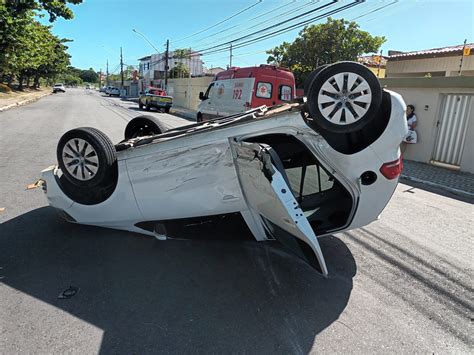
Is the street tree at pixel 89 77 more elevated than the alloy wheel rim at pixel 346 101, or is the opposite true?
the street tree at pixel 89 77

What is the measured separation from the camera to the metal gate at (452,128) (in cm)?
914

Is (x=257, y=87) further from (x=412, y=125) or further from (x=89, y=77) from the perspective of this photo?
(x=89, y=77)

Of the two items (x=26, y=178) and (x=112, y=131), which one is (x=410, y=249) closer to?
(x=26, y=178)

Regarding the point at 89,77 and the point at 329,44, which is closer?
the point at 329,44

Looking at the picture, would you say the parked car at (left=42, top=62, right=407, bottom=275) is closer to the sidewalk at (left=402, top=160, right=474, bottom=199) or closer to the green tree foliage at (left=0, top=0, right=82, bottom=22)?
the sidewalk at (left=402, top=160, right=474, bottom=199)

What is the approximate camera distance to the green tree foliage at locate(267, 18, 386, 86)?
2803 centimetres

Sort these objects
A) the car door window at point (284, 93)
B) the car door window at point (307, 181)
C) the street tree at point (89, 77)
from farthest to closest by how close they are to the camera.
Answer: the street tree at point (89, 77) → the car door window at point (284, 93) → the car door window at point (307, 181)

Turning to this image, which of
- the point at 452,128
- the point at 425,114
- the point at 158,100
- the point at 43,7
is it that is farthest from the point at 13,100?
the point at 452,128

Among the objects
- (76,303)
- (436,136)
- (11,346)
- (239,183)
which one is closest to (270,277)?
(239,183)

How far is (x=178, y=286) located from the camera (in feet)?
10.0

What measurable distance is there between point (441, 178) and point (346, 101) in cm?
673

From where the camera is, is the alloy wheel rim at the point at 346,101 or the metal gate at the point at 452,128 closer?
the alloy wheel rim at the point at 346,101

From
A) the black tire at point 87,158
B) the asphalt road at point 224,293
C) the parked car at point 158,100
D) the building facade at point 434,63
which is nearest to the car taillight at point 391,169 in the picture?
the asphalt road at point 224,293

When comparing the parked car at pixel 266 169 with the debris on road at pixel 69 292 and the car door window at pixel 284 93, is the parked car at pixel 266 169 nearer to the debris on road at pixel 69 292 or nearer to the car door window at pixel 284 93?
the debris on road at pixel 69 292
